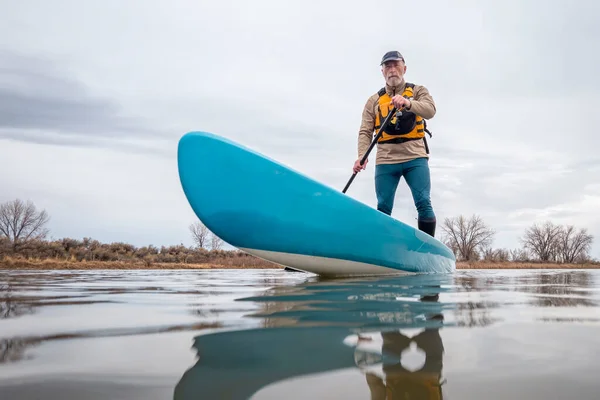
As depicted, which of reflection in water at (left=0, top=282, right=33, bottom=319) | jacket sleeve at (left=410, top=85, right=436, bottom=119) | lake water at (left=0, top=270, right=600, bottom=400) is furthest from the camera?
jacket sleeve at (left=410, top=85, right=436, bottom=119)

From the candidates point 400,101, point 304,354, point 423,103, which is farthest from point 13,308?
point 423,103

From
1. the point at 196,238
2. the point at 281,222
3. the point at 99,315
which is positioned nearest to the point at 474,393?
the point at 99,315

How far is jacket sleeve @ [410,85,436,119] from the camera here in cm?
391

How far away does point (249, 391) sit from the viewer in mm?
561

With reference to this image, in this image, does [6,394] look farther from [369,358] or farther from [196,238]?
[196,238]

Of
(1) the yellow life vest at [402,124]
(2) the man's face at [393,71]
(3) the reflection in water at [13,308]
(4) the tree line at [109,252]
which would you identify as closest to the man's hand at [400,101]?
(1) the yellow life vest at [402,124]

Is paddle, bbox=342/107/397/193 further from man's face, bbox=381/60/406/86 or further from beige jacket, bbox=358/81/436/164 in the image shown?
man's face, bbox=381/60/406/86

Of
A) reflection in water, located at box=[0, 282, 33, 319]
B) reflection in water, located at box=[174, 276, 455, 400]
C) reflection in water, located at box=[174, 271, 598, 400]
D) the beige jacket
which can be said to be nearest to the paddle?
the beige jacket

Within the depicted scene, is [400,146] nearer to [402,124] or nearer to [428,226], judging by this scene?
[402,124]

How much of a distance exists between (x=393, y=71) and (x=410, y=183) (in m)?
1.17

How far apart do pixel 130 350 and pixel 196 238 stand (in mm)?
41501

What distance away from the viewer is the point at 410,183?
4.31m

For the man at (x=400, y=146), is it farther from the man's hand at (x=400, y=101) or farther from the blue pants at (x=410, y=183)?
the man's hand at (x=400, y=101)

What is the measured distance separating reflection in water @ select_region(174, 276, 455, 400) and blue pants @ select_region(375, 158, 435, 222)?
122 inches
